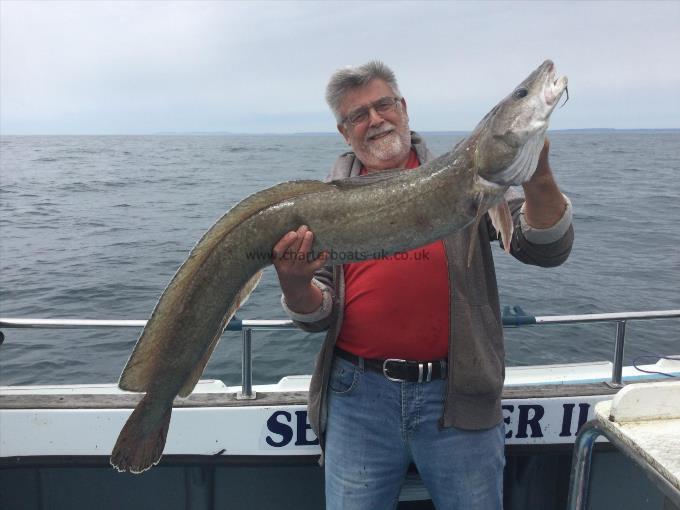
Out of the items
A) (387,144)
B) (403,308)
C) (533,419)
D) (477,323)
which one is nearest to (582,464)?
(477,323)

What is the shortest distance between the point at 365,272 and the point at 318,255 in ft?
1.35

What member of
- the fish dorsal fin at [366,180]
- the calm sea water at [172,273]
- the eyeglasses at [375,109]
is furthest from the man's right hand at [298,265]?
the calm sea water at [172,273]

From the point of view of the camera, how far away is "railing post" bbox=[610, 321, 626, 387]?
3.76 meters

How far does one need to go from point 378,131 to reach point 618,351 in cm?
230

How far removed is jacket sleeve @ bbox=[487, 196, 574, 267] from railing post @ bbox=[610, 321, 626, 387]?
4.08 feet

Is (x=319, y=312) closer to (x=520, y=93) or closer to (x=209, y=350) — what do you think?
(x=209, y=350)

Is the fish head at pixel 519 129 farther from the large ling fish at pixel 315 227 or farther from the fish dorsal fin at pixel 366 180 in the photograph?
the fish dorsal fin at pixel 366 180

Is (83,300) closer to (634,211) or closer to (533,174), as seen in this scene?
(533,174)

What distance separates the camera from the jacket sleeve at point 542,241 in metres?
2.68

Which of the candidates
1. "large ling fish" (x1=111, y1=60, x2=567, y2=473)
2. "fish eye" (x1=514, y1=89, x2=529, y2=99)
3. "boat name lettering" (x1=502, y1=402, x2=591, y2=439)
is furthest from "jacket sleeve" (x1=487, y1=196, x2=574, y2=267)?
"boat name lettering" (x1=502, y1=402, x2=591, y2=439)

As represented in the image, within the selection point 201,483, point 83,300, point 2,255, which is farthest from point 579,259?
point 2,255

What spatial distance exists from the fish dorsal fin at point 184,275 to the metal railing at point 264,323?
0.92 metres

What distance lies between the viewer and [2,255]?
1578cm

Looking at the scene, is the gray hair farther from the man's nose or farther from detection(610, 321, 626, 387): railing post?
detection(610, 321, 626, 387): railing post
